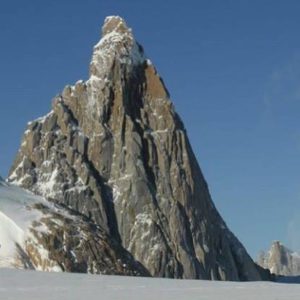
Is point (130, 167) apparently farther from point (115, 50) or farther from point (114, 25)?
point (114, 25)

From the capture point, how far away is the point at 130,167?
6752 inches

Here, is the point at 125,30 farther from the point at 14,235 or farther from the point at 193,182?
the point at 14,235

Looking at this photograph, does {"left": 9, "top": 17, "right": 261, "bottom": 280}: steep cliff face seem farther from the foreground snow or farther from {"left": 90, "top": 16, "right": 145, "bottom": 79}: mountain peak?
the foreground snow

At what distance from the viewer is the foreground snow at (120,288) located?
1881cm

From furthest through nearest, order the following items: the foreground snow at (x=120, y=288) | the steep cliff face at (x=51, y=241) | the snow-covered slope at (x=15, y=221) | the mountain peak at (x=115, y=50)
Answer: the mountain peak at (x=115, y=50) < the steep cliff face at (x=51, y=241) < the snow-covered slope at (x=15, y=221) < the foreground snow at (x=120, y=288)

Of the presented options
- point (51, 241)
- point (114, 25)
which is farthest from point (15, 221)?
point (114, 25)

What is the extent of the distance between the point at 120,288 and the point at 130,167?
151 m

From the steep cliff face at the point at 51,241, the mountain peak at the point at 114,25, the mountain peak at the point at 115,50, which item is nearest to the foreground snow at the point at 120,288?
the steep cliff face at the point at 51,241

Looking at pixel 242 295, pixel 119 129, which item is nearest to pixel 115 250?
pixel 242 295

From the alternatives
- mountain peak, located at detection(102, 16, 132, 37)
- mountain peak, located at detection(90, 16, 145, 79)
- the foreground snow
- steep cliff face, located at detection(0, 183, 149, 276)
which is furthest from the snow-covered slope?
mountain peak, located at detection(102, 16, 132, 37)

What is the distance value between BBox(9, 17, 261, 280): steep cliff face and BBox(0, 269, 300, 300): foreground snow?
429 feet

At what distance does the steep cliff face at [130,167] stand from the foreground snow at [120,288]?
429 feet

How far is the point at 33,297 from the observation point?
18219 mm

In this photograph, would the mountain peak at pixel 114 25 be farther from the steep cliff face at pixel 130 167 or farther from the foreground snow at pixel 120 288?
the foreground snow at pixel 120 288
